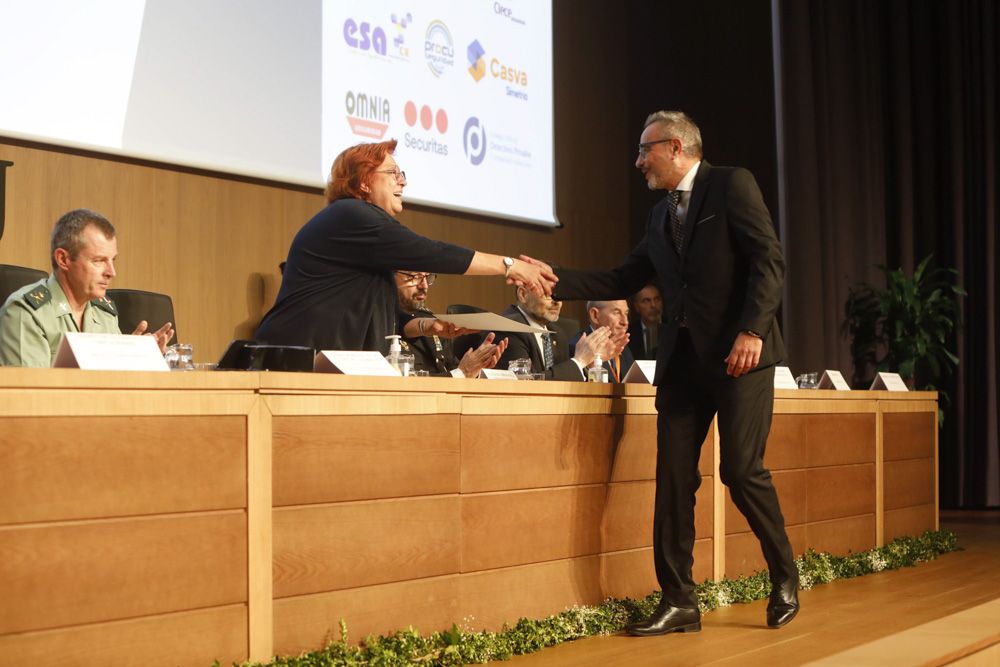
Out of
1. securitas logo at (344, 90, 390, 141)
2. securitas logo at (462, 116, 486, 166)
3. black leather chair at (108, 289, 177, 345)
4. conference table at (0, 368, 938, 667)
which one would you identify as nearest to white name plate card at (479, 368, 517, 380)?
conference table at (0, 368, 938, 667)

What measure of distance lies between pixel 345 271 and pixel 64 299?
74 centimetres

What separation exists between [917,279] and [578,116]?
2392 mm

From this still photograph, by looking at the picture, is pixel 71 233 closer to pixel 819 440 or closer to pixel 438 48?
pixel 819 440

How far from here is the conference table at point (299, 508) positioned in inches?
77.3

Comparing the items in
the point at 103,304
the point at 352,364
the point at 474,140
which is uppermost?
the point at 474,140

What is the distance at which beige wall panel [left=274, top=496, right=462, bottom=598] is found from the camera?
2322 millimetres

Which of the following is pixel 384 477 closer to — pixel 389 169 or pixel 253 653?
pixel 253 653

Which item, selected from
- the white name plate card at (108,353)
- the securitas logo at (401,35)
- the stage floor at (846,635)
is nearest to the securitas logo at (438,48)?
the securitas logo at (401,35)

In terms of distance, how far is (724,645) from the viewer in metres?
2.81

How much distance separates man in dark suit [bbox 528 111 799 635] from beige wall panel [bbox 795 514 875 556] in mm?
1209

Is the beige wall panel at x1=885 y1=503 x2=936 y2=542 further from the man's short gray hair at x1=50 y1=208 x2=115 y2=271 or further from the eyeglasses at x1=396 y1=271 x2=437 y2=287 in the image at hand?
the man's short gray hair at x1=50 y1=208 x2=115 y2=271

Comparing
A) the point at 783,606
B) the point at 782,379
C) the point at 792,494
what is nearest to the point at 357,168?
the point at 783,606

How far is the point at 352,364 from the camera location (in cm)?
255

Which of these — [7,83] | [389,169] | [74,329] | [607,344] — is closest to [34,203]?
[7,83]
